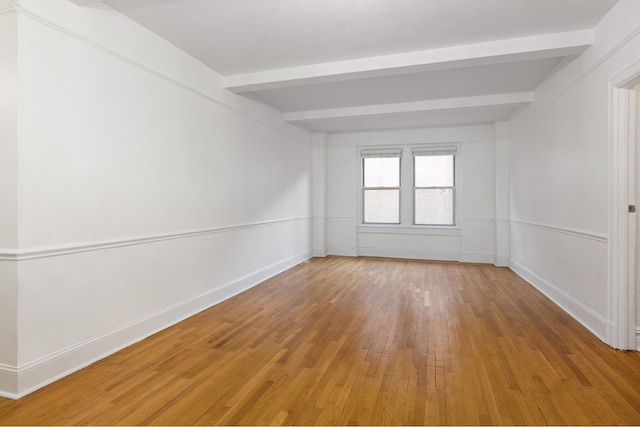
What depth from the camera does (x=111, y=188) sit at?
2.87 metres

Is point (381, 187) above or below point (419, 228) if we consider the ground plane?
above

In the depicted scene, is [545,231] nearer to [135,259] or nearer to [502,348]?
[502,348]

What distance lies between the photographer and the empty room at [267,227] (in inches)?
87.9

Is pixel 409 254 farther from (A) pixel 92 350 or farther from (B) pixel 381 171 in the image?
(A) pixel 92 350

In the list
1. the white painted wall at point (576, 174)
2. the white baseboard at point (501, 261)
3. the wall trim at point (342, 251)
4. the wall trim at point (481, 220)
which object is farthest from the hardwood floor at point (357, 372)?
the wall trim at point (342, 251)

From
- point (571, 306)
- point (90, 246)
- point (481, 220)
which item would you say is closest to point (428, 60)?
point (571, 306)

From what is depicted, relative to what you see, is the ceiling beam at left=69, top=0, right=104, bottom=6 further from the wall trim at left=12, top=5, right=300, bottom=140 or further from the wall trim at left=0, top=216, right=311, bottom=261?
the wall trim at left=0, top=216, right=311, bottom=261

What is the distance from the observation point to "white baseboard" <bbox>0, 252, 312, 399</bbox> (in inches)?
88.0

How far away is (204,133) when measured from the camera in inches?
159

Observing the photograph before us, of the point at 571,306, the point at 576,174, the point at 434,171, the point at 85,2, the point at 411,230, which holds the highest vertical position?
the point at 85,2

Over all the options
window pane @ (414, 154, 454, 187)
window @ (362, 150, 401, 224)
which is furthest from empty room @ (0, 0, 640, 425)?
window @ (362, 150, 401, 224)

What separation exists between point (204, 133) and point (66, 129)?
5.30ft

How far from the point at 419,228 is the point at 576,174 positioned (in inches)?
150

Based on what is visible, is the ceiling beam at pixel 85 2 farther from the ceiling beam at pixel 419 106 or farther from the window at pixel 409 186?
the window at pixel 409 186
